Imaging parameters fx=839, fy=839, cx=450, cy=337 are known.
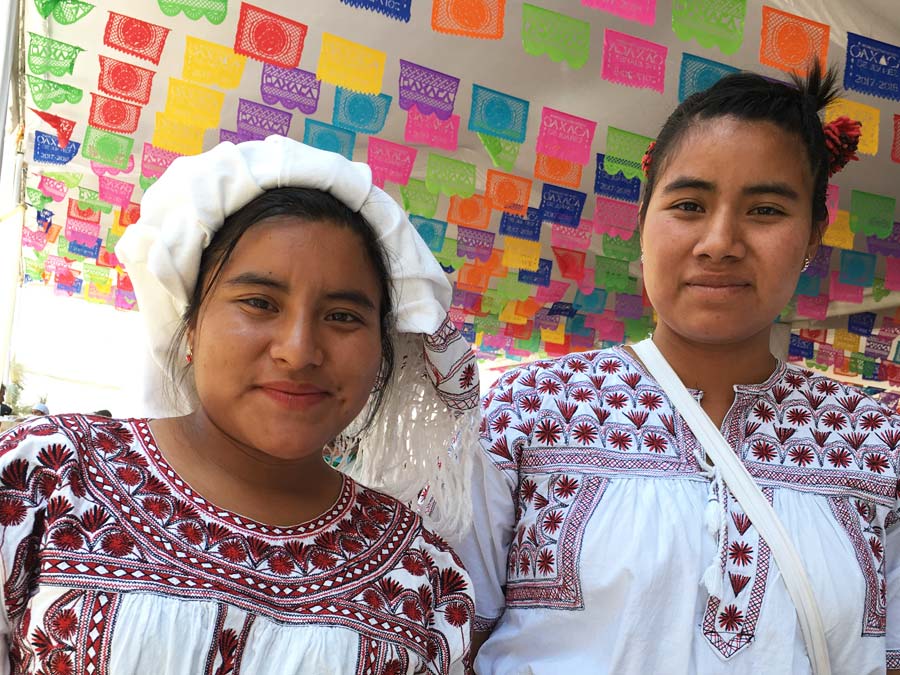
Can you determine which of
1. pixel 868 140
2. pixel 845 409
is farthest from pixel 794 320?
pixel 845 409

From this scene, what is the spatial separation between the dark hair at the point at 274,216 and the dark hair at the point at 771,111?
63 cm

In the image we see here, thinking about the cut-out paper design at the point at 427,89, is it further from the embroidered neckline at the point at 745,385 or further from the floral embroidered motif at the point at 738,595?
the floral embroidered motif at the point at 738,595

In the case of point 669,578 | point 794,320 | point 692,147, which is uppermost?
point 794,320

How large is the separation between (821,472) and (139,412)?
1.29 meters

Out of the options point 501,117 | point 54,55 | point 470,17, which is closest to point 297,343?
point 470,17

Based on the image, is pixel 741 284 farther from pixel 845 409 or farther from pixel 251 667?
pixel 251 667

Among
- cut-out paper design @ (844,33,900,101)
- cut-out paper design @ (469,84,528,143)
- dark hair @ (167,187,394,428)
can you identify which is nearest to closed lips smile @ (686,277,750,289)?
dark hair @ (167,187,394,428)

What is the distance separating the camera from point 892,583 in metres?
1.59

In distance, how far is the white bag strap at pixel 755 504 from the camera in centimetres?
145

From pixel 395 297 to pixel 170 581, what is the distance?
58 cm

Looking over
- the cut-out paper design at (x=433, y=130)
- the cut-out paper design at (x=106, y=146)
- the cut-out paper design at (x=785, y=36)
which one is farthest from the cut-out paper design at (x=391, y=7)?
the cut-out paper design at (x=106, y=146)

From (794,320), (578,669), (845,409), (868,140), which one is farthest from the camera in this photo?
(794,320)

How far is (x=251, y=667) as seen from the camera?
3.80 ft

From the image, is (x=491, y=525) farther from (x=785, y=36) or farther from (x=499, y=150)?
(x=499, y=150)
